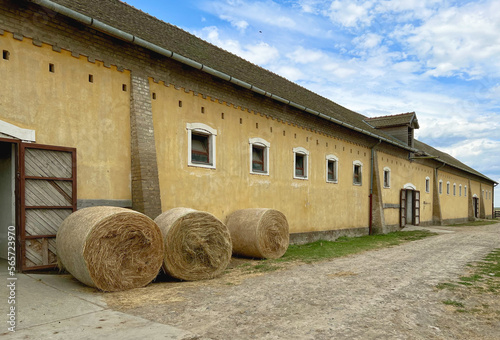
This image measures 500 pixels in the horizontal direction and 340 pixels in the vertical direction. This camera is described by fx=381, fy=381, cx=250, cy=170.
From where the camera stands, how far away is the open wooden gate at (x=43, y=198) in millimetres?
6379

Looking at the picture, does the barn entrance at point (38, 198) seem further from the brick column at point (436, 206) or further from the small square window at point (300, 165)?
the brick column at point (436, 206)

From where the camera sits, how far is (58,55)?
7160 millimetres

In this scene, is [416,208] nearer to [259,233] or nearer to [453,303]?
[259,233]

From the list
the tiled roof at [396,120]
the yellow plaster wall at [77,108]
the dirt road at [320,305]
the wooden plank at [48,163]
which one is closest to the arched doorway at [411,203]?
the tiled roof at [396,120]

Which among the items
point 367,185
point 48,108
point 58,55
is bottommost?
point 367,185

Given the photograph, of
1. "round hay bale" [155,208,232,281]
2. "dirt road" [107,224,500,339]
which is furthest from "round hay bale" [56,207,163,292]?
"round hay bale" [155,208,232,281]

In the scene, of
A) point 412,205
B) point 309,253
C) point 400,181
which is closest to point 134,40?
point 309,253

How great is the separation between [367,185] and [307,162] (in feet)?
18.1

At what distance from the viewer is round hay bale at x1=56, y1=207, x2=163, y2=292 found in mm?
5461

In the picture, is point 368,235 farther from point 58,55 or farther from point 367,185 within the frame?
point 58,55

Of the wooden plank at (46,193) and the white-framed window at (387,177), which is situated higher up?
the white-framed window at (387,177)

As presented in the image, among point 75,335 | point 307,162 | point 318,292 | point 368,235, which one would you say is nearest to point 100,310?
point 75,335

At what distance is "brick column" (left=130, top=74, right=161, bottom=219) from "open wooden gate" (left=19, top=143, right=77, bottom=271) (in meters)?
1.36

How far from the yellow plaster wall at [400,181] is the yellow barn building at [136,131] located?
5018 mm
